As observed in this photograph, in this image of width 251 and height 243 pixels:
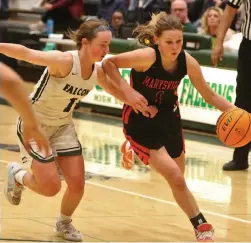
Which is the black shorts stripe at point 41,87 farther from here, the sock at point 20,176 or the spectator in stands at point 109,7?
the spectator in stands at point 109,7

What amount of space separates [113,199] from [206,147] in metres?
2.82

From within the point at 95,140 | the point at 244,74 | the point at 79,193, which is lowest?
the point at 95,140

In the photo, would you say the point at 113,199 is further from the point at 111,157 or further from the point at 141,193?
the point at 111,157

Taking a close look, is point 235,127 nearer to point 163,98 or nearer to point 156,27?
point 163,98

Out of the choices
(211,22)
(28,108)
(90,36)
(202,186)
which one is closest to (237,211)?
(202,186)

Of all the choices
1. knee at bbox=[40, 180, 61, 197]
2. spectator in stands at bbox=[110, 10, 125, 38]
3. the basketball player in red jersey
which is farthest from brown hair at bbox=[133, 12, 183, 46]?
spectator in stands at bbox=[110, 10, 125, 38]

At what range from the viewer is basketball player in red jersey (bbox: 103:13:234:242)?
19.1ft

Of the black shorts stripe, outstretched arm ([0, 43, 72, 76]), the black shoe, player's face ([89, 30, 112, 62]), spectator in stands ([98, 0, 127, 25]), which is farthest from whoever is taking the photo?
spectator in stands ([98, 0, 127, 25])

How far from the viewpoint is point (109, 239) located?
6.02m

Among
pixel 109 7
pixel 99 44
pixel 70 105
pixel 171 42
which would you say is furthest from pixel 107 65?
pixel 109 7

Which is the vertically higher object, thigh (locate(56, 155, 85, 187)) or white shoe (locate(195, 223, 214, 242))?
thigh (locate(56, 155, 85, 187))

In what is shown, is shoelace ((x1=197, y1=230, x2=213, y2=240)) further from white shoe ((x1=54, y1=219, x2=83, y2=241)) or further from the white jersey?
the white jersey

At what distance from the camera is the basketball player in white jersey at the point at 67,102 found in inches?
229

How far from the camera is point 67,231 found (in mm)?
6027
